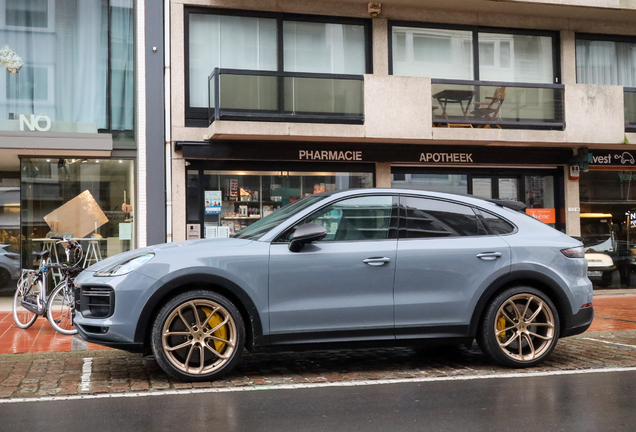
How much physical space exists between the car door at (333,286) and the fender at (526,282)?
0.82 metres

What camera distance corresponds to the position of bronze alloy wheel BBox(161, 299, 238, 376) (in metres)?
5.94

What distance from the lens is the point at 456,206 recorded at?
675 cm

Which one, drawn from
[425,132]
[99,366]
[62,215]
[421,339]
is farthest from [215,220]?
[421,339]

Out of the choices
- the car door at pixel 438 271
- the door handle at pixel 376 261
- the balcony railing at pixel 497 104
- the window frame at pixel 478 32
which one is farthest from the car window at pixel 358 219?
the window frame at pixel 478 32

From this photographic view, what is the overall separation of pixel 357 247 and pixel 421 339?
100 cm

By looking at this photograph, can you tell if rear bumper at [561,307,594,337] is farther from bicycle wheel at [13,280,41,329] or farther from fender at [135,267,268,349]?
bicycle wheel at [13,280,41,329]

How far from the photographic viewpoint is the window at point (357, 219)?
640 centimetres

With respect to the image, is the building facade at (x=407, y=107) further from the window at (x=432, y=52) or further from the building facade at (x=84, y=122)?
the building facade at (x=84, y=122)

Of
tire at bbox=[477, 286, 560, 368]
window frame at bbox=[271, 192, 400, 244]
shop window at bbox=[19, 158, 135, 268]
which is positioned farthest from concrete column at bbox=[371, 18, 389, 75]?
tire at bbox=[477, 286, 560, 368]

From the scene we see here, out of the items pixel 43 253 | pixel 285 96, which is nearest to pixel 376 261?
pixel 43 253

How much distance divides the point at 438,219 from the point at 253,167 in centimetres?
749

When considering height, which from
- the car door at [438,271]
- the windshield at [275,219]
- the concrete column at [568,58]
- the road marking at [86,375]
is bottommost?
the road marking at [86,375]

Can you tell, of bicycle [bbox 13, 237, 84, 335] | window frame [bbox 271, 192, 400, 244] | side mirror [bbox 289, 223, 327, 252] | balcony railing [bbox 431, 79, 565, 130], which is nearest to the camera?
side mirror [bbox 289, 223, 327, 252]

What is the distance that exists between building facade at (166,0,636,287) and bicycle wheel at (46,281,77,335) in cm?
388
